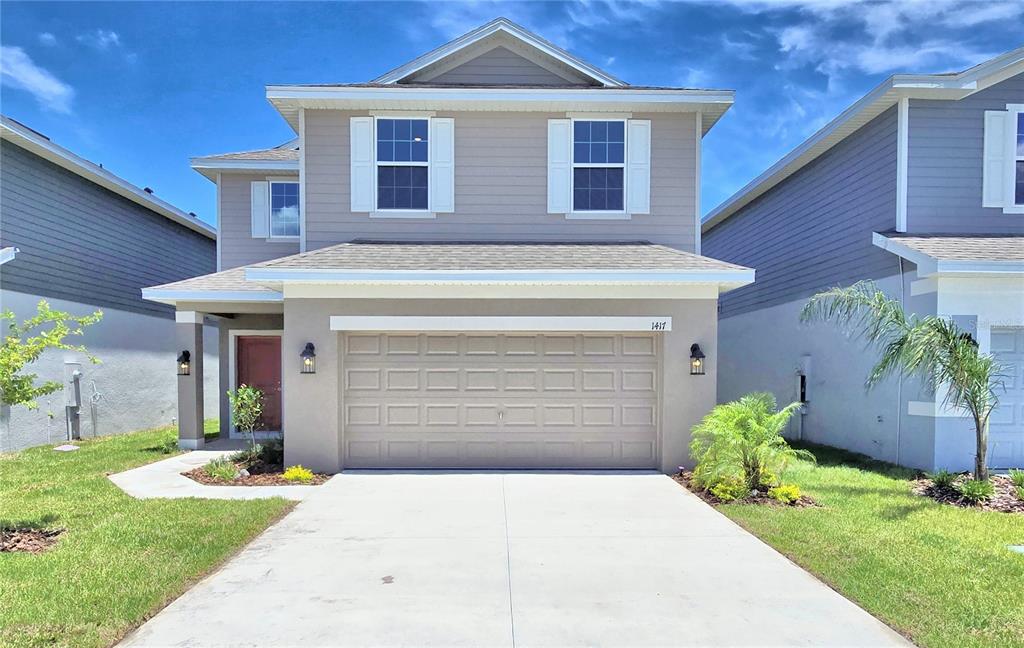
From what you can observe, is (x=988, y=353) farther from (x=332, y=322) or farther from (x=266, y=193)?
(x=266, y=193)

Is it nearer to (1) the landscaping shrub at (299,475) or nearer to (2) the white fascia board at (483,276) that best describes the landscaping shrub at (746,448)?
(2) the white fascia board at (483,276)

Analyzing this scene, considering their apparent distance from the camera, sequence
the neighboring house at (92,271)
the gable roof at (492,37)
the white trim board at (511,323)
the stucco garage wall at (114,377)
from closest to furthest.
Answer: the white trim board at (511,323), the gable roof at (492,37), the neighboring house at (92,271), the stucco garage wall at (114,377)

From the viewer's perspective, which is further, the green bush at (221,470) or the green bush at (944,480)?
the green bush at (221,470)

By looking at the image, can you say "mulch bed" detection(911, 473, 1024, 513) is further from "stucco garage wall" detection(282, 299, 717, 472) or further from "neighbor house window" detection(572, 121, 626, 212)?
"neighbor house window" detection(572, 121, 626, 212)

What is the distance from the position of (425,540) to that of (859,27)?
11166mm

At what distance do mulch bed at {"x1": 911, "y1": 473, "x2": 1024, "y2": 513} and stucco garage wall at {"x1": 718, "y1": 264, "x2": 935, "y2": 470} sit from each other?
946 millimetres

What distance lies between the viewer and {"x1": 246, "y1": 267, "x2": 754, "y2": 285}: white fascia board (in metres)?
7.68

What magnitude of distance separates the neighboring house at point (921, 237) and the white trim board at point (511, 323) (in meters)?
4.07

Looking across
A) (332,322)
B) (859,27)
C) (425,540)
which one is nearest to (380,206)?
(332,322)

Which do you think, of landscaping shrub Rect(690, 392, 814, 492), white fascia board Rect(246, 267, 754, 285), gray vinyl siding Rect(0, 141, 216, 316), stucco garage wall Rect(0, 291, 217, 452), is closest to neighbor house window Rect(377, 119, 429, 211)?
white fascia board Rect(246, 267, 754, 285)

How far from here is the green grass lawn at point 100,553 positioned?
3.77m

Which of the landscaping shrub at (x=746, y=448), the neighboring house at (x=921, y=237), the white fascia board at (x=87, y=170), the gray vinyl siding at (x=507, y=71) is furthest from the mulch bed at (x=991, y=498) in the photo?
the white fascia board at (x=87, y=170)

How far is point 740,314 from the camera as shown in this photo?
14930 millimetres

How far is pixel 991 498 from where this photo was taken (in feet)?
22.0
